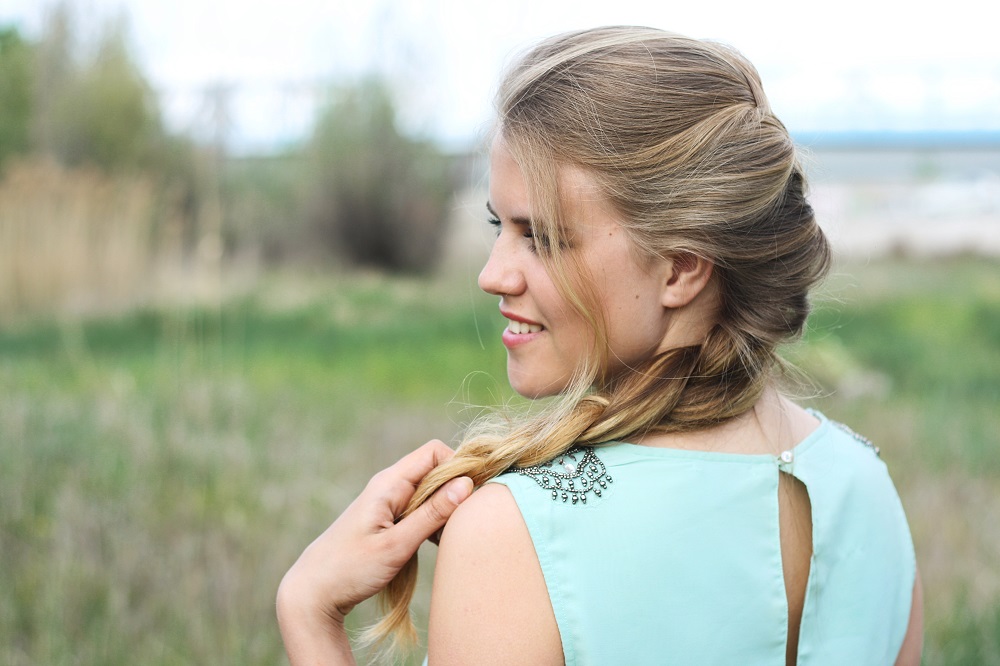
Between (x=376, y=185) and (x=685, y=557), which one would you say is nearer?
(x=685, y=557)

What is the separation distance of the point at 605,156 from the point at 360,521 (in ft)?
2.16

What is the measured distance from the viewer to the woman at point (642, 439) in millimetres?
1211

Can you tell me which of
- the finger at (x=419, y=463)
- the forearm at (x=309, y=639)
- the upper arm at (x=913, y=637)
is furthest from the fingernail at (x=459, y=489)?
the upper arm at (x=913, y=637)

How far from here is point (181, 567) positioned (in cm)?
341

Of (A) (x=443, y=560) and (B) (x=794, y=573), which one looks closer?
(A) (x=443, y=560)

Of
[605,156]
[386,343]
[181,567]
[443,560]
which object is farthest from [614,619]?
[386,343]

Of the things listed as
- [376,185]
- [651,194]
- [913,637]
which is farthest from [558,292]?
[376,185]

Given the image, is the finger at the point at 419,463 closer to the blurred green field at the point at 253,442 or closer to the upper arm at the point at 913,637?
the blurred green field at the point at 253,442

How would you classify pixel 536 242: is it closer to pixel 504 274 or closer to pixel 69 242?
pixel 504 274

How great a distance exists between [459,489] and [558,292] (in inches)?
13.3

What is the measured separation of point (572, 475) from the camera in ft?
4.15

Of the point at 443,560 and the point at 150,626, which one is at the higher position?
the point at 443,560

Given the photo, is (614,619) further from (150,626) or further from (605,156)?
(150,626)

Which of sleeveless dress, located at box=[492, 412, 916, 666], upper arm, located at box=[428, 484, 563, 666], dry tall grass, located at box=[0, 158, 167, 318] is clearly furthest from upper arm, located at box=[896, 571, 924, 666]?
dry tall grass, located at box=[0, 158, 167, 318]
